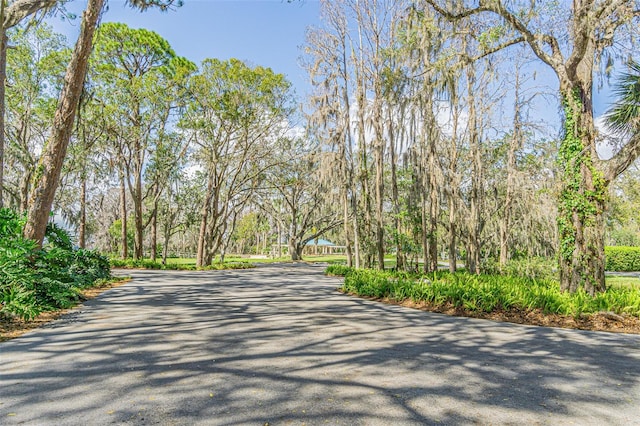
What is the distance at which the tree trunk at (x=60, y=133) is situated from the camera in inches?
253

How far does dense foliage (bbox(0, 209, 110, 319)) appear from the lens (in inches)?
196

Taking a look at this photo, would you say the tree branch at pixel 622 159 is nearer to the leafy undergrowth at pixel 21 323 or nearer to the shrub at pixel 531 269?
the shrub at pixel 531 269

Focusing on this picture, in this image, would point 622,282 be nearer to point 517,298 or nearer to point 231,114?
point 517,298

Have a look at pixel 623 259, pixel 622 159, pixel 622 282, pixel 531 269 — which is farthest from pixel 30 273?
pixel 623 259

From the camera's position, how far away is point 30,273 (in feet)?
17.5

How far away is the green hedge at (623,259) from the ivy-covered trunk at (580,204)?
767 inches

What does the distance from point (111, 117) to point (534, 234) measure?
57.4 feet

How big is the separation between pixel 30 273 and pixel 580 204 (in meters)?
9.76

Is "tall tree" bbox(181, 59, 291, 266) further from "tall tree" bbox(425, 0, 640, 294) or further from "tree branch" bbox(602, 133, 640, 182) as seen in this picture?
"tree branch" bbox(602, 133, 640, 182)

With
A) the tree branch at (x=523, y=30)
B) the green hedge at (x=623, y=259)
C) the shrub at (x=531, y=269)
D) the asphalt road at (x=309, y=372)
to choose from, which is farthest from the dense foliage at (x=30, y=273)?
the green hedge at (x=623, y=259)

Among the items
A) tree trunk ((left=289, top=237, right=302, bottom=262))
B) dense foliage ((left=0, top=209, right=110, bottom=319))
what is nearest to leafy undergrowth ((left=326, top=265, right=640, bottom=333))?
dense foliage ((left=0, top=209, right=110, bottom=319))

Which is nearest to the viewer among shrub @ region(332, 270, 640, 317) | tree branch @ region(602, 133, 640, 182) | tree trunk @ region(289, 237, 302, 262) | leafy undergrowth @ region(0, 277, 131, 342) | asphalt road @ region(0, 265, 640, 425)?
asphalt road @ region(0, 265, 640, 425)

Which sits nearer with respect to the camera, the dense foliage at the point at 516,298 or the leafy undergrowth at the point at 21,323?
the leafy undergrowth at the point at 21,323

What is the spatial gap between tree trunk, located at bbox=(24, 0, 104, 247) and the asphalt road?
2140mm
